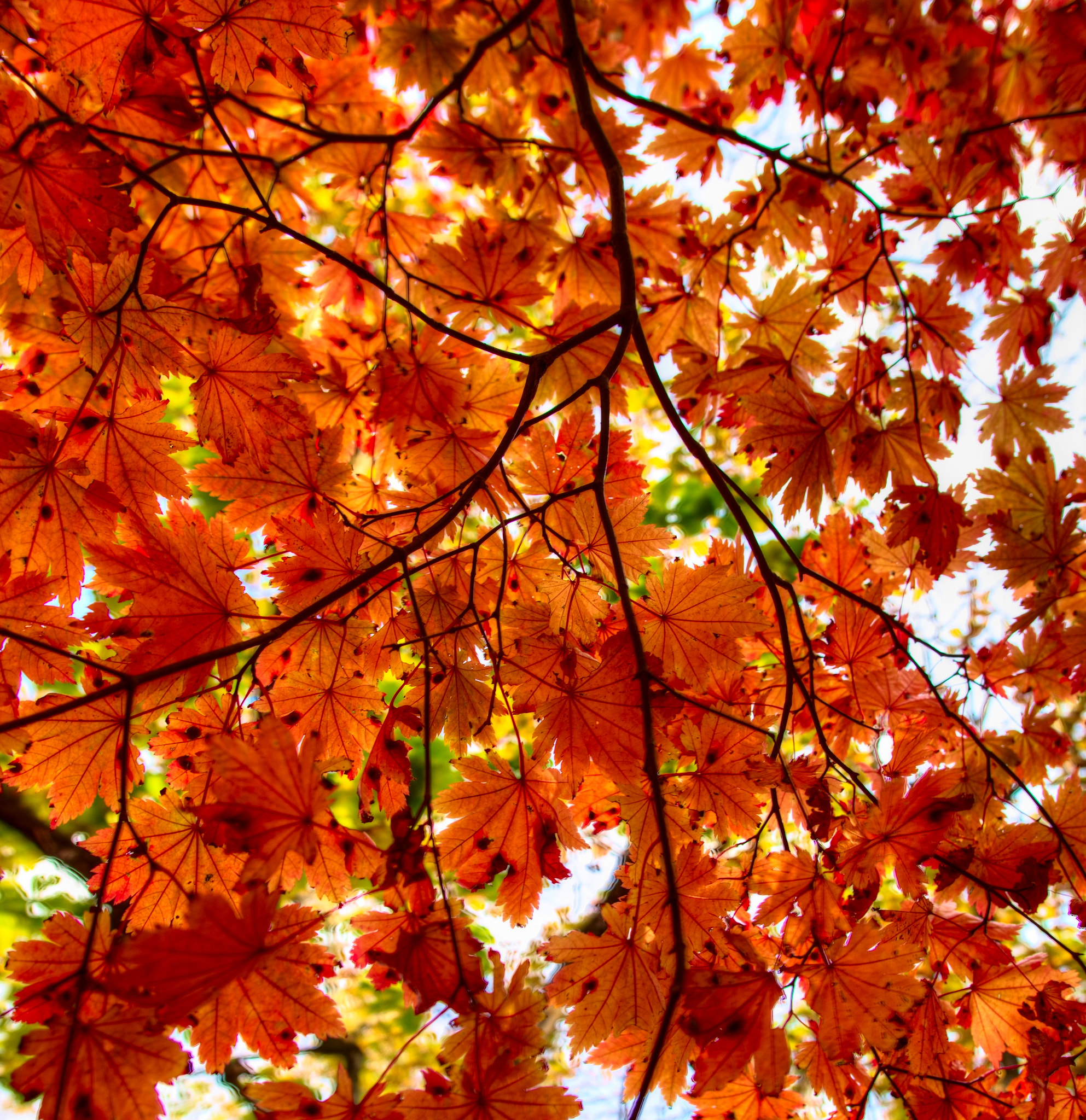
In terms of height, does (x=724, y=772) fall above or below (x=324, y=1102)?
above

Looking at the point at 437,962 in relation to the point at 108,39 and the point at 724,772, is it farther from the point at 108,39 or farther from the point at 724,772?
the point at 108,39

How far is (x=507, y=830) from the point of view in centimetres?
158

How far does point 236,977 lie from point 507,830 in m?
0.67

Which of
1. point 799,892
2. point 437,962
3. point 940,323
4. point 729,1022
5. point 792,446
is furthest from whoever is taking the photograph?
point 940,323

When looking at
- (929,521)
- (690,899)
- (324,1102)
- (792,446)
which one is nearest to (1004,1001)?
(690,899)

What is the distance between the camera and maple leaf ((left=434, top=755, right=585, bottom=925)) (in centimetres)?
155

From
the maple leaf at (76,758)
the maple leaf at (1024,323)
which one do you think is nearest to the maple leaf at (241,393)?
the maple leaf at (76,758)

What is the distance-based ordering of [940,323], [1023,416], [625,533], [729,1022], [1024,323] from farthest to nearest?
[1024,323] < [1023,416] < [940,323] < [625,533] < [729,1022]

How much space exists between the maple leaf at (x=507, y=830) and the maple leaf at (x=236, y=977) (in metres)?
0.34

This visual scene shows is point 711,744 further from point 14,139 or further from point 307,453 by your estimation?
point 14,139

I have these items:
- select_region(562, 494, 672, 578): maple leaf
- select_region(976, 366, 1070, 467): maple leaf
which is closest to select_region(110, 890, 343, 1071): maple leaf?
select_region(562, 494, 672, 578): maple leaf

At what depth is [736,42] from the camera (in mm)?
2949

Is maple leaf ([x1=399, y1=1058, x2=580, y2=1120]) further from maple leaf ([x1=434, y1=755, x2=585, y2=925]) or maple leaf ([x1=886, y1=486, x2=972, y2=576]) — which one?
maple leaf ([x1=886, y1=486, x2=972, y2=576])

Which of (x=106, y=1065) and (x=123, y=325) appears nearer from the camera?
(x=106, y=1065)
